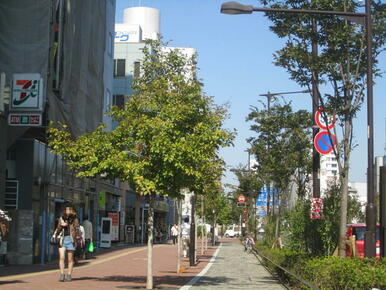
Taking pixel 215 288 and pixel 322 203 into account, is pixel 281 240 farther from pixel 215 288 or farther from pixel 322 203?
pixel 215 288

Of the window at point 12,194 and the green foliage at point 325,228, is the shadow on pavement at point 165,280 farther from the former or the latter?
the window at point 12,194

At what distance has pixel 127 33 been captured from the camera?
3349 inches

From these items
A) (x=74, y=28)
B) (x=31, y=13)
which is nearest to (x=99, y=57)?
(x=74, y=28)

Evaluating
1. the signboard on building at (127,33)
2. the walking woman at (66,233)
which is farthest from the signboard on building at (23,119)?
the signboard on building at (127,33)

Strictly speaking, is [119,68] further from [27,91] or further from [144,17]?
[144,17]

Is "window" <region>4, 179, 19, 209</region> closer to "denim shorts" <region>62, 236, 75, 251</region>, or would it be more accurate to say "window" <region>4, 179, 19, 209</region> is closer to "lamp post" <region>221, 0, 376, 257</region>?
"denim shorts" <region>62, 236, 75, 251</region>

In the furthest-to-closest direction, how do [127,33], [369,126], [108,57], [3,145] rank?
[127,33]
[108,57]
[3,145]
[369,126]

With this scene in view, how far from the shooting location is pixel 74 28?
30.8 meters

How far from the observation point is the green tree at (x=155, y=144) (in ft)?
50.6

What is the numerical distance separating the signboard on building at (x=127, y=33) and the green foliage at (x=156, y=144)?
67.9 meters

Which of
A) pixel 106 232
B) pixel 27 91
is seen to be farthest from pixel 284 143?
pixel 27 91

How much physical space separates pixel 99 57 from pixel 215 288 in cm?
2373

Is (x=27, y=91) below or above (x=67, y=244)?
above

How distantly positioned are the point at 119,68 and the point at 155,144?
53359 millimetres
